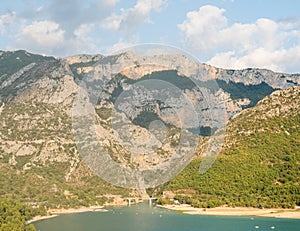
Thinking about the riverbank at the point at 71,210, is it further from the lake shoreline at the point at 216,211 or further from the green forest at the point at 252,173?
the green forest at the point at 252,173

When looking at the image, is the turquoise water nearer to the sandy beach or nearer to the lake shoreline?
the lake shoreline

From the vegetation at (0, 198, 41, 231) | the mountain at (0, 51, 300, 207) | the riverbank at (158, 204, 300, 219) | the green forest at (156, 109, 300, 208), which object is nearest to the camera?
the vegetation at (0, 198, 41, 231)

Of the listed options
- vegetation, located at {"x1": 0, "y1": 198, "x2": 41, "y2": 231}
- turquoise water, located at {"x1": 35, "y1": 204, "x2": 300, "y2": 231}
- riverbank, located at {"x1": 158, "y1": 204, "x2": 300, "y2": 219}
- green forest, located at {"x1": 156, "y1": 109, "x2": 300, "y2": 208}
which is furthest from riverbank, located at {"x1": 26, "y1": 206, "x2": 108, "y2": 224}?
riverbank, located at {"x1": 158, "y1": 204, "x2": 300, "y2": 219}

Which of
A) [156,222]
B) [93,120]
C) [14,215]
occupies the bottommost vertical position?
[156,222]

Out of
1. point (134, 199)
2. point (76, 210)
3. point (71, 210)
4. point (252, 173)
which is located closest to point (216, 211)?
point (252, 173)

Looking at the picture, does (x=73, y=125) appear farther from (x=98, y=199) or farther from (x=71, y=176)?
(x=98, y=199)

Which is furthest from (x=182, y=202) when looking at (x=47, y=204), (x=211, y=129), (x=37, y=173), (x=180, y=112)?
(x=180, y=112)

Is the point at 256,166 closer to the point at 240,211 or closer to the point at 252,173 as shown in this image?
the point at 252,173
